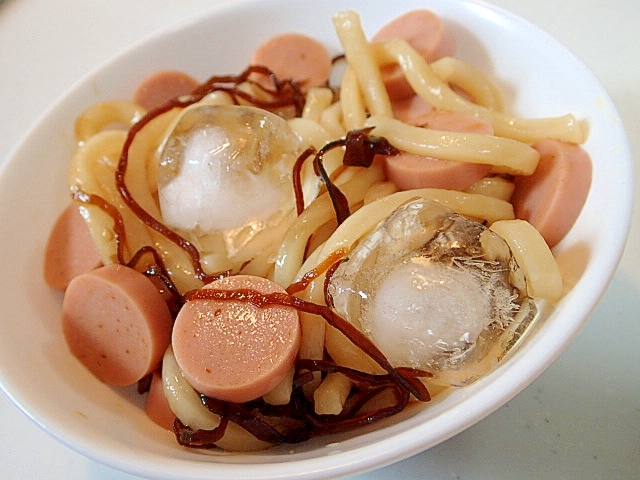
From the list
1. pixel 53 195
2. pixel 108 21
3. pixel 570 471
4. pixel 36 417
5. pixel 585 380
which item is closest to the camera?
pixel 36 417

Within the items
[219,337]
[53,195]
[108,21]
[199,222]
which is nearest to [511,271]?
[219,337]

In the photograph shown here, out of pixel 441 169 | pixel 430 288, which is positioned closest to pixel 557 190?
pixel 441 169

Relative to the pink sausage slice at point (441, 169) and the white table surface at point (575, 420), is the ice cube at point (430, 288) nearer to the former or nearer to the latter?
the pink sausage slice at point (441, 169)

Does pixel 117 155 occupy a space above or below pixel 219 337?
above

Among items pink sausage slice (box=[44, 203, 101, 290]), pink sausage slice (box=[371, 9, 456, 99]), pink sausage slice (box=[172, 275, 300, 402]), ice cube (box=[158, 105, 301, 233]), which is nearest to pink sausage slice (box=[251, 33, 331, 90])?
pink sausage slice (box=[371, 9, 456, 99])

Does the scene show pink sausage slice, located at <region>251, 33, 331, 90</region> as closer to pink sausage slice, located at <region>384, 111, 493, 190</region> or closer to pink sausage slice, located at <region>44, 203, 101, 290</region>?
pink sausage slice, located at <region>384, 111, 493, 190</region>

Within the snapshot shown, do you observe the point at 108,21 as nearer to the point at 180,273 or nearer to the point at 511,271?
the point at 180,273
